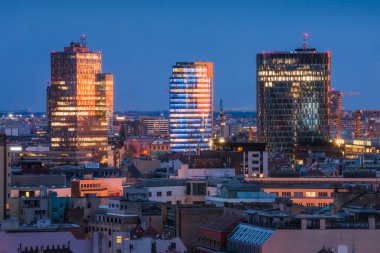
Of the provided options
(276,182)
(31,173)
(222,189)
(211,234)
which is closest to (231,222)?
(211,234)

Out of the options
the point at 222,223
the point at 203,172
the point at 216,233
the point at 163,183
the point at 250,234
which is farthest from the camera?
the point at 203,172

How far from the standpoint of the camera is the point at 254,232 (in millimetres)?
73562

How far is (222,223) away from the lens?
79.4 meters

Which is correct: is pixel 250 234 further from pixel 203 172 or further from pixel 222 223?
pixel 203 172

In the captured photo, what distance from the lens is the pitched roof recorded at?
78.1 metres

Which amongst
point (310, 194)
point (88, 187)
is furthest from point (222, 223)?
point (88, 187)

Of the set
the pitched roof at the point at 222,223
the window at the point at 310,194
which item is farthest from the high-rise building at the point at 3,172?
the window at the point at 310,194

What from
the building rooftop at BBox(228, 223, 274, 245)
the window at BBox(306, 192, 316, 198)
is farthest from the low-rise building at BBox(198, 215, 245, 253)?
the window at BBox(306, 192, 316, 198)

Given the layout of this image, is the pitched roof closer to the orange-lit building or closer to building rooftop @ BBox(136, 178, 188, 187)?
building rooftop @ BBox(136, 178, 188, 187)

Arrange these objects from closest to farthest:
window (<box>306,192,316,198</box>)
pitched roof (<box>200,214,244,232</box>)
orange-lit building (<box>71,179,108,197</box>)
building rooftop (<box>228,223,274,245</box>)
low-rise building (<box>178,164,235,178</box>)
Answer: building rooftop (<box>228,223,274,245</box>)
pitched roof (<box>200,214,244,232</box>)
window (<box>306,192,316,198</box>)
orange-lit building (<box>71,179,108,197</box>)
low-rise building (<box>178,164,235,178</box>)

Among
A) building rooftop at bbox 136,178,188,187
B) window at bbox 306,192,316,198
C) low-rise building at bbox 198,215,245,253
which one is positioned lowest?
low-rise building at bbox 198,215,245,253

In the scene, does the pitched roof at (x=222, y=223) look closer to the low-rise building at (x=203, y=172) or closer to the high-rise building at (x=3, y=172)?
the high-rise building at (x=3, y=172)

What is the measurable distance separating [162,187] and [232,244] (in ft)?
113

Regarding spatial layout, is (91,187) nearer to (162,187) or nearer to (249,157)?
(162,187)
